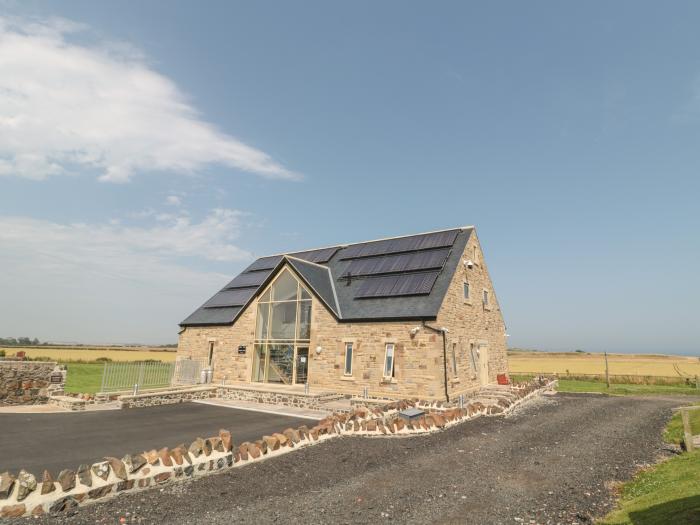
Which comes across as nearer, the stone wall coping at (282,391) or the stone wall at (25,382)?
the stone wall coping at (282,391)

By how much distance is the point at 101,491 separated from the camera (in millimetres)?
7035

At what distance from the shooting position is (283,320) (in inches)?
944

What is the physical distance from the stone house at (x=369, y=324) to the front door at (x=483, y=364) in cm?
6

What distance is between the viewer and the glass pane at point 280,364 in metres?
22.9

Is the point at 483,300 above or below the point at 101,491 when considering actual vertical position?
above

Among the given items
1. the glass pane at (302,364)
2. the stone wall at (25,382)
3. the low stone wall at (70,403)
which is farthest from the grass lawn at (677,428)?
the stone wall at (25,382)

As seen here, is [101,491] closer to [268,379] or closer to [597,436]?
[597,436]

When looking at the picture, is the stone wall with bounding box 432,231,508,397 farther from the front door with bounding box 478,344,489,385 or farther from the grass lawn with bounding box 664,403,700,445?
the grass lawn with bounding box 664,403,700,445

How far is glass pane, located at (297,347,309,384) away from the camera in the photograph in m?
22.2

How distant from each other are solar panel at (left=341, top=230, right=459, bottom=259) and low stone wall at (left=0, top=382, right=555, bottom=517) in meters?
12.1

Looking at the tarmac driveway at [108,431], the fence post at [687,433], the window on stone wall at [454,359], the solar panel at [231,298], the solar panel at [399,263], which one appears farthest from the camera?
the solar panel at [231,298]

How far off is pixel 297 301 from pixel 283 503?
16.5 m

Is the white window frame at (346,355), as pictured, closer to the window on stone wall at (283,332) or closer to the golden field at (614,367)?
the window on stone wall at (283,332)

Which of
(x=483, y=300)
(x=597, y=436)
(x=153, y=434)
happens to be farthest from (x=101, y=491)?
(x=483, y=300)
